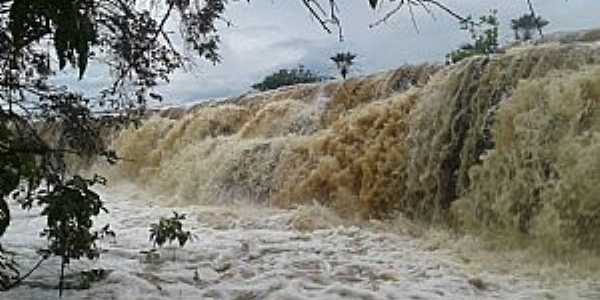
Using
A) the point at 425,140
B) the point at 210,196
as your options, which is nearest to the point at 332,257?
the point at 425,140

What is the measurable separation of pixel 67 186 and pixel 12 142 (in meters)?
0.31

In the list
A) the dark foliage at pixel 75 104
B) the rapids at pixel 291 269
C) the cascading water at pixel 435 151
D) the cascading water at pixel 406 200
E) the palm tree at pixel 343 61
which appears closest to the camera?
the dark foliage at pixel 75 104

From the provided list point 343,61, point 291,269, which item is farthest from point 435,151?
point 343,61

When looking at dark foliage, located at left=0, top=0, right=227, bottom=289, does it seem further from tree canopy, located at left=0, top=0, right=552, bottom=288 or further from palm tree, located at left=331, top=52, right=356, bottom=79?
palm tree, located at left=331, top=52, right=356, bottom=79

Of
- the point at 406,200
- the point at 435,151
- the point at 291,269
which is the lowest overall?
the point at 291,269

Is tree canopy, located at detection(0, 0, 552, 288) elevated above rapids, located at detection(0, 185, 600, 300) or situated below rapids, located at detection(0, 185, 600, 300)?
above

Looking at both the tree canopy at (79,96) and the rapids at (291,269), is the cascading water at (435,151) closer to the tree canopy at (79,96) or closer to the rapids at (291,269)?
the rapids at (291,269)

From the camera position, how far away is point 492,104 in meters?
7.56

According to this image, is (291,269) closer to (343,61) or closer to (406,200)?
(406,200)

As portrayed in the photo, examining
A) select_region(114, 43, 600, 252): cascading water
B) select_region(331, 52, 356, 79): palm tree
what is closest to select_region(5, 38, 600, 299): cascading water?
select_region(114, 43, 600, 252): cascading water

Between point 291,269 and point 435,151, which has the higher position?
point 435,151

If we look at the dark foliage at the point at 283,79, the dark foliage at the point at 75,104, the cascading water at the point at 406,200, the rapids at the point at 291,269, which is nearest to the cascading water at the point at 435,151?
the cascading water at the point at 406,200

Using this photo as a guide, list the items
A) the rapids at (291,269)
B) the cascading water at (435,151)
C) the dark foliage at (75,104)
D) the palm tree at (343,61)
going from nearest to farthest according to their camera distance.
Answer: the dark foliage at (75,104)
the rapids at (291,269)
the cascading water at (435,151)
the palm tree at (343,61)

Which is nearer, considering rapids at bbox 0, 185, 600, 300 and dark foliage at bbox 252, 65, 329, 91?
rapids at bbox 0, 185, 600, 300
